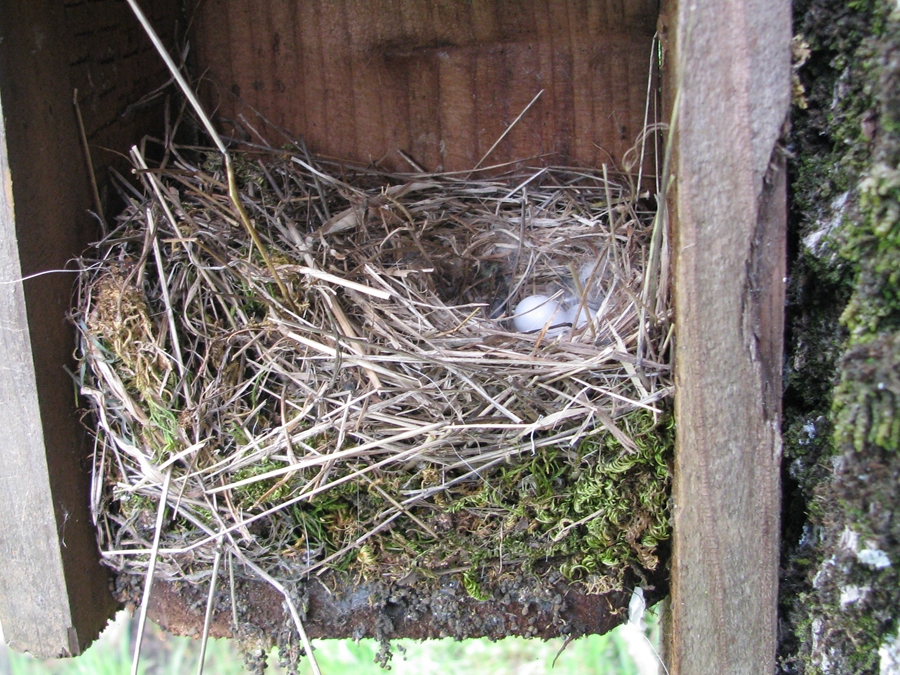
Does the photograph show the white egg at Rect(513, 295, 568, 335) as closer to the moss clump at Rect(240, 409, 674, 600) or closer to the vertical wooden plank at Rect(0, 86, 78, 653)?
the moss clump at Rect(240, 409, 674, 600)

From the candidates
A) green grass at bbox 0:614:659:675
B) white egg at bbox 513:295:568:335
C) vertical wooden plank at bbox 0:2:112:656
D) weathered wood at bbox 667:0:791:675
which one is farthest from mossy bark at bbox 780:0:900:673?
green grass at bbox 0:614:659:675

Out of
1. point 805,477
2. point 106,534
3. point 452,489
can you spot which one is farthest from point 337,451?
point 805,477

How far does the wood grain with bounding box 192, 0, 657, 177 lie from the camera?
118 centimetres

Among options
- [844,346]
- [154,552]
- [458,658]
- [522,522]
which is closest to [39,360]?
[154,552]

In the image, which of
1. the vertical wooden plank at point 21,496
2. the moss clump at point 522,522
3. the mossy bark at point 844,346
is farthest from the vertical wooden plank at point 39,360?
the mossy bark at point 844,346

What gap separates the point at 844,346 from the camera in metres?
0.79

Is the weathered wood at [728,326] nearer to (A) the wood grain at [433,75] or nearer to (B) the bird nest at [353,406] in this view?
(B) the bird nest at [353,406]

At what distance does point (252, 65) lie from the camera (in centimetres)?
125

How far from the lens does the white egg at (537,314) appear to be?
110 centimetres

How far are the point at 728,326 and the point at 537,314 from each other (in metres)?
0.34

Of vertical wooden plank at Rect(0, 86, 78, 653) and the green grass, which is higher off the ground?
vertical wooden plank at Rect(0, 86, 78, 653)

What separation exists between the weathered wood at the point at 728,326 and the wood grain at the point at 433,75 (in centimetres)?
30

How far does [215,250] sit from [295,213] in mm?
162

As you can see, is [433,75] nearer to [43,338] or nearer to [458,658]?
[43,338]
